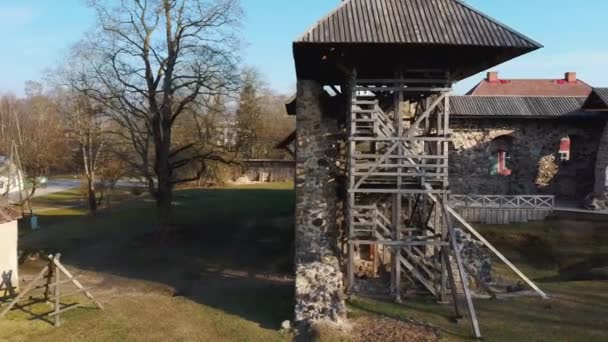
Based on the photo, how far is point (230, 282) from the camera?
1440 cm

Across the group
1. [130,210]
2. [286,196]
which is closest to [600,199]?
[286,196]

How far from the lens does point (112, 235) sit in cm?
2316

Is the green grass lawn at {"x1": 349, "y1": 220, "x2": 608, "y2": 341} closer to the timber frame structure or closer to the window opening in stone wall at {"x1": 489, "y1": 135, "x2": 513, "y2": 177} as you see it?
the timber frame structure

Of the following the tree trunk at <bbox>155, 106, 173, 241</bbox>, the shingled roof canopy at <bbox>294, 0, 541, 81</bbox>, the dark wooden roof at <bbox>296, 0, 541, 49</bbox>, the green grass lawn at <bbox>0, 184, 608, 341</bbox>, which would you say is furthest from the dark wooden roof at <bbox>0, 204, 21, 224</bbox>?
the dark wooden roof at <bbox>296, 0, 541, 49</bbox>

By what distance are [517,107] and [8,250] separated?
23679 mm

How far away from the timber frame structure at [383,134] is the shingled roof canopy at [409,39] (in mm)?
23

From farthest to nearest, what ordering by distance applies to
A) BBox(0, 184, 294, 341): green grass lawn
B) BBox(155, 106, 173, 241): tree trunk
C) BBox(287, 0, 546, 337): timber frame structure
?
BBox(155, 106, 173, 241): tree trunk, BBox(287, 0, 546, 337): timber frame structure, BBox(0, 184, 294, 341): green grass lawn

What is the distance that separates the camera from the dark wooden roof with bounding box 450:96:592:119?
991 inches

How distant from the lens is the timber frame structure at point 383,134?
35.2 ft

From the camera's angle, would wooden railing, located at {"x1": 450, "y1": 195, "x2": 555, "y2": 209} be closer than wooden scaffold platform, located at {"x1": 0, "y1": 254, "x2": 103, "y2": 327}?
No

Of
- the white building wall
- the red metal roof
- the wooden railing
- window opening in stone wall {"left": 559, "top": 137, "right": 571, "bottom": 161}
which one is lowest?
the white building wall

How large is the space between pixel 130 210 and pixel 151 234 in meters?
10.2

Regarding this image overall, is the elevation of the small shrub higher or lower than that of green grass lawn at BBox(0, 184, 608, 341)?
higher

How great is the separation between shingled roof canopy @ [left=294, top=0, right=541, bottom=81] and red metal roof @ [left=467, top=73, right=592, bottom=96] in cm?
2739
